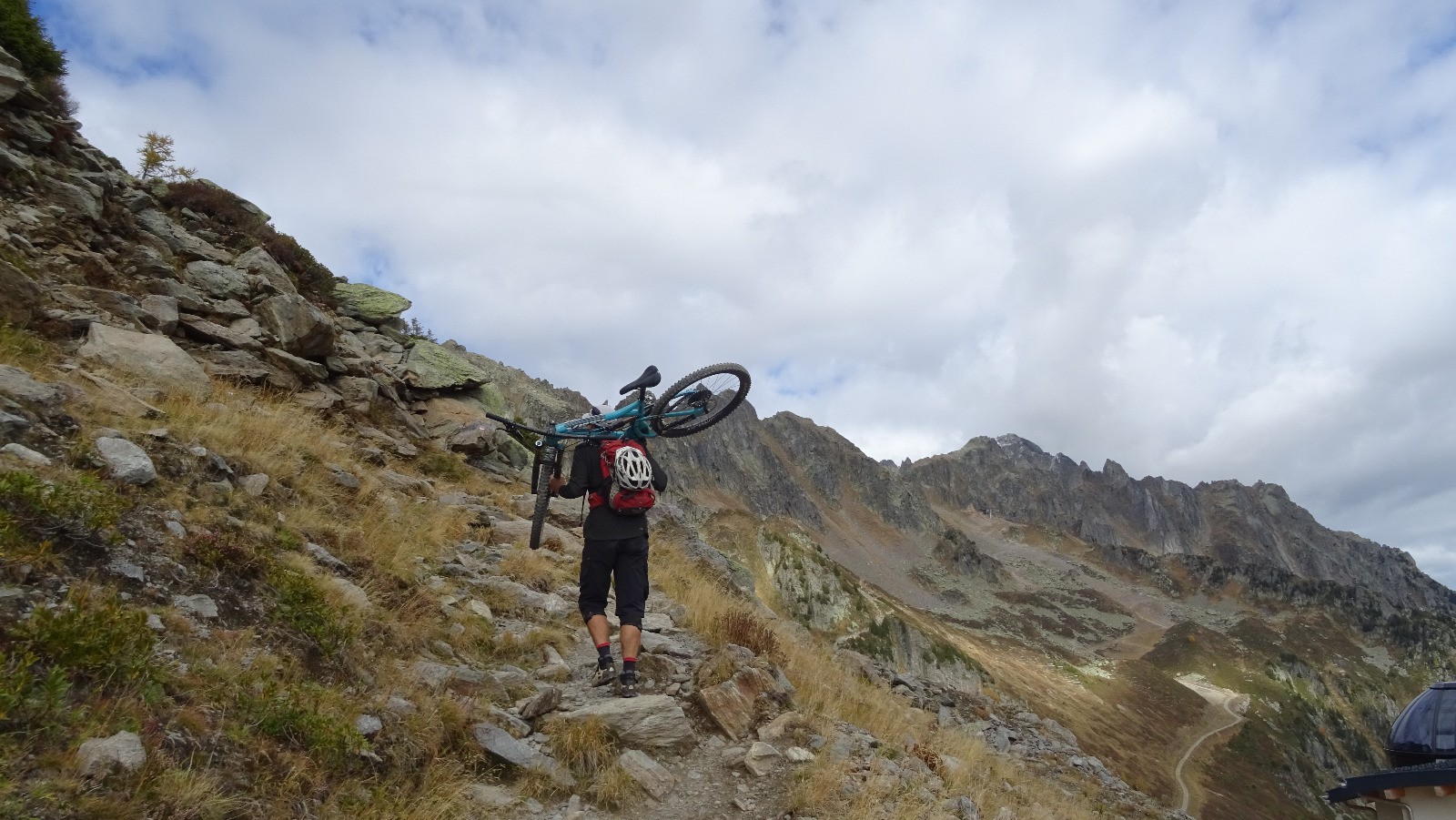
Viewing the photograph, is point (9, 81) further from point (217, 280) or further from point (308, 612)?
point (308, 612)

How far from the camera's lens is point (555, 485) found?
26.0ft

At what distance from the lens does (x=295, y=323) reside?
15.4 metres

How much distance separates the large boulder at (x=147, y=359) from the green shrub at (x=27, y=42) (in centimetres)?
1275

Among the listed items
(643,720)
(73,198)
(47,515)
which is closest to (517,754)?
(643,720)

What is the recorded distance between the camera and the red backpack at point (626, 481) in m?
7.71

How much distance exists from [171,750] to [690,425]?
7.48m

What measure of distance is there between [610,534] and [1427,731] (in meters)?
13.5

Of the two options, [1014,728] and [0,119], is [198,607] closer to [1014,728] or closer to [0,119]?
[0,119]

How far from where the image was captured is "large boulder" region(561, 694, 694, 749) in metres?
6.62

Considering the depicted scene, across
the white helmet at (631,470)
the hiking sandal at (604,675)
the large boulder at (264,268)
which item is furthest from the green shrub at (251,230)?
the hiking sandal at (604,675)

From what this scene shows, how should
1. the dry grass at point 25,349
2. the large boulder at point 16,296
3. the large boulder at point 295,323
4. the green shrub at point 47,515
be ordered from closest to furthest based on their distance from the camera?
the green shrub at point 47,515, the dry grass at point 25,349, the large boulder at point 16,296, the large boulder at point 295,323

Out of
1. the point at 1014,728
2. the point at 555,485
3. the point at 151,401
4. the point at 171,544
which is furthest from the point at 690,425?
the point at 1014,728

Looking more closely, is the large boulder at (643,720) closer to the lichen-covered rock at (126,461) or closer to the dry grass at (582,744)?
the dry grass at (582,744)

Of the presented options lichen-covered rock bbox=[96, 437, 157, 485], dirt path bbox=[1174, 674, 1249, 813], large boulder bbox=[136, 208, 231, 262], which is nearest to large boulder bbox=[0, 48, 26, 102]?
large boulder bbox=[136, 208, 231, 262]
